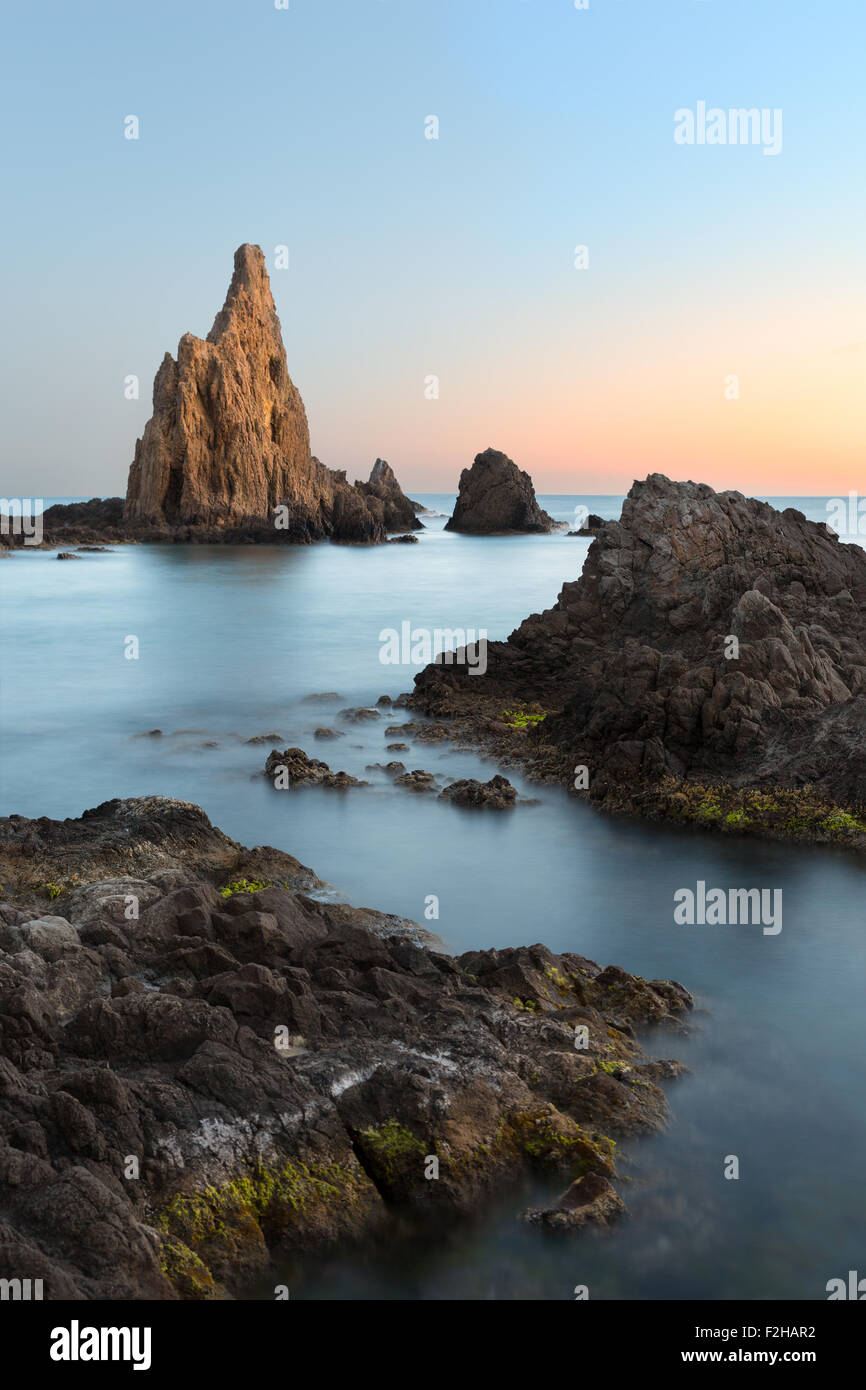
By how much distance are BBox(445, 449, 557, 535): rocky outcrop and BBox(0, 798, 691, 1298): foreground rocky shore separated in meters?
108

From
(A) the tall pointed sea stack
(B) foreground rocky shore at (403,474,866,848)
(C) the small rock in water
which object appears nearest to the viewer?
(B) foreground rocky shore at (403,474,866,848)

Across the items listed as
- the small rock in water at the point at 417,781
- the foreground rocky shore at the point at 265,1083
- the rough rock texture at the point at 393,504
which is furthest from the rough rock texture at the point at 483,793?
the rough rock texture at the point at 393,504

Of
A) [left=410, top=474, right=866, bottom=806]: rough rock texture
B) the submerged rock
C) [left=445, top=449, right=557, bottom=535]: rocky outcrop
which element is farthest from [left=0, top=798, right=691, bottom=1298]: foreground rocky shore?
[left=445, top=449, right=557, bottom=535]: rocky outcrop

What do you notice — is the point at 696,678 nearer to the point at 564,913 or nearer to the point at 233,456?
the point at 564,913

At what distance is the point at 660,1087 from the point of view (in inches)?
374

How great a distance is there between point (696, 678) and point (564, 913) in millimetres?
6601

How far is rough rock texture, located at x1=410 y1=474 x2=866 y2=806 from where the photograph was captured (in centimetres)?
1817

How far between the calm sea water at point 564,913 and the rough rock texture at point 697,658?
1.70m

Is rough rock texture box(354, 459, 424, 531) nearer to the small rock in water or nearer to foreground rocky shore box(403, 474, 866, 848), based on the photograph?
foreground rocky shore box(403, 474, 866, 848)

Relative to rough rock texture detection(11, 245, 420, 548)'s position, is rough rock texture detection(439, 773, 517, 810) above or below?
below

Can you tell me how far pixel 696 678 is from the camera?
760 inches

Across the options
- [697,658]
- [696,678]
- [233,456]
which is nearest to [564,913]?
[696,678]

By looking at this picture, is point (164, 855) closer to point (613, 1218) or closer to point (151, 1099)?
point (151, 1099)
